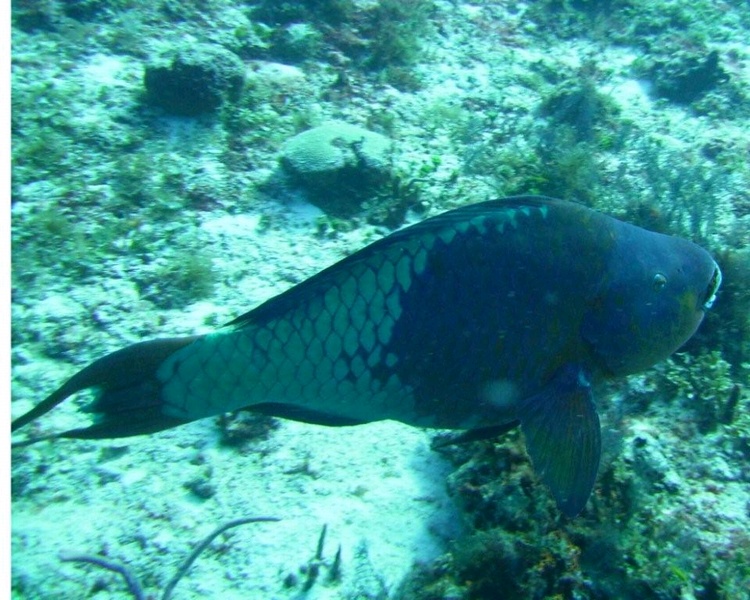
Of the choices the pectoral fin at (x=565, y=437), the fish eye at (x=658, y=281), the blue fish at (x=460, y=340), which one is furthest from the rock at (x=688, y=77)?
the pectoral fin at (x=565, y=437)

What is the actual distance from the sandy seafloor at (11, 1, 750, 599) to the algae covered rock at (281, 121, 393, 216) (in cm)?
22

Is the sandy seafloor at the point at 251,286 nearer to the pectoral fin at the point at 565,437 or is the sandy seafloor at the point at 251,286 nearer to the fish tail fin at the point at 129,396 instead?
the pectoral fin at the point at 565,437

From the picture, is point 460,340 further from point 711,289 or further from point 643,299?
point 711,289

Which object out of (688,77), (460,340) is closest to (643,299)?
(460,340)

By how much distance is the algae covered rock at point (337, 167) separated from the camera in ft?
16.8

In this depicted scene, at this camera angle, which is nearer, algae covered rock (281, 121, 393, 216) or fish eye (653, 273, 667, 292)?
fish eye (653, 273, 667, 292)

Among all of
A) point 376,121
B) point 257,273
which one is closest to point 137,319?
point 257,273

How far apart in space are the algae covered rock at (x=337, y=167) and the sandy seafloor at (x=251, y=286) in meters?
0.22

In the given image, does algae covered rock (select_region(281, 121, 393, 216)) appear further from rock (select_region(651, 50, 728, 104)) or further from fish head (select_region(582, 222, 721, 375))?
rock (select_region(651, 50, 728, 104))

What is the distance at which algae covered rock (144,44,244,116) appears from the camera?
5844 mm

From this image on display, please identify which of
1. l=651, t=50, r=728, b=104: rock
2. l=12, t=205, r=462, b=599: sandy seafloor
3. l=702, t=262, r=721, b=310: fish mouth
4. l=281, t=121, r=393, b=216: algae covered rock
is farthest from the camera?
l=651, t=50, r=728, b=104: rock

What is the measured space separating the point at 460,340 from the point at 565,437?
562mm

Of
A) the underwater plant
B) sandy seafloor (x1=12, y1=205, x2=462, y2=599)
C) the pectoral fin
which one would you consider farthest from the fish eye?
the underwater plant
